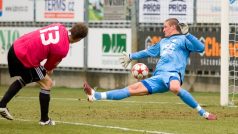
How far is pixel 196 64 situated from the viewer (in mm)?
24562

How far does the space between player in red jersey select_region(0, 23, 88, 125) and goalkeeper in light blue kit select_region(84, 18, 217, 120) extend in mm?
790

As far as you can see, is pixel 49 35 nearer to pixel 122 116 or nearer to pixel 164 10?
pixel 122 116

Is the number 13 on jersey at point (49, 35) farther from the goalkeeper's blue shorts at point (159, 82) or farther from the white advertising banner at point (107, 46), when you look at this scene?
the white advertising banner at point (107, 46)

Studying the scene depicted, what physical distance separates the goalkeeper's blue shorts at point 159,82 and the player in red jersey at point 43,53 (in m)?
1.57

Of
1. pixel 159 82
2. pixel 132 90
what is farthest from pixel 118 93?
pixel 159 82

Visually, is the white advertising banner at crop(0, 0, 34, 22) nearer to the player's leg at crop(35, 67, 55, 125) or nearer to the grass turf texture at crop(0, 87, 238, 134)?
the grass turf texture at crop(0, 87, 238, 134)

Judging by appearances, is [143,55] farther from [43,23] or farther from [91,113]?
[43,23]

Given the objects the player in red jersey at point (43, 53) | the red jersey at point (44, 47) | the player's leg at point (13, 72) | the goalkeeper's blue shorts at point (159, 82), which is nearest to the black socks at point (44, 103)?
the player in red jersey at point (43, 53)

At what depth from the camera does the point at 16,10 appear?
28578mm

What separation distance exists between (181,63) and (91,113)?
→ 2.98 m

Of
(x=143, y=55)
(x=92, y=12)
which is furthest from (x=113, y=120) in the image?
(x=92, y=12)

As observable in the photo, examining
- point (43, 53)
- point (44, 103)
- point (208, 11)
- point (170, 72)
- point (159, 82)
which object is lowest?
point (44, 103)

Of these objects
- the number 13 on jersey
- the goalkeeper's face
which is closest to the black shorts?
the number 13 on jersey

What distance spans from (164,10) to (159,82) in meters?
10.9
